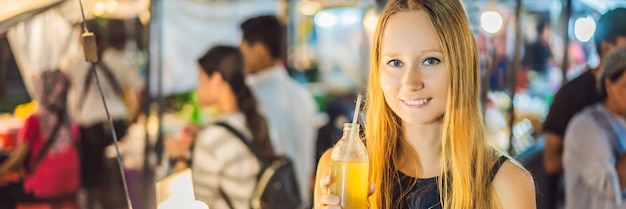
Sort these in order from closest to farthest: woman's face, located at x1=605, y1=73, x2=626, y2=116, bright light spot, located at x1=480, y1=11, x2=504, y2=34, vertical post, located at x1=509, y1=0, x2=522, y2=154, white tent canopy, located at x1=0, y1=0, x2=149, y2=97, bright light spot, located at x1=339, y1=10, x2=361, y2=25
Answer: white tent canopy, located at x1=0, y1=0, x2=149, y2=97, woman's face, located at x1=605, y1=73, x2=626, y2=116, vertical post, located at x1=509, y1=0, x2=522, y2=154, bright light spot, located at x1=480, y1=11, x2=504, y2=34, bright light spot, located at x1=339, y1=10, x2=361, y2=25

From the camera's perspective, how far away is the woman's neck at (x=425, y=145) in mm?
1759

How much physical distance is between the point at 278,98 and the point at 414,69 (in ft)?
12.6

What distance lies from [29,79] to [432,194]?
8.77ft

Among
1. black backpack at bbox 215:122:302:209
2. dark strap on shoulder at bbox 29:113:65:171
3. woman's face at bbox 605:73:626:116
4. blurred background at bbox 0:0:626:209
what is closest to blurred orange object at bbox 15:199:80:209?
dark strap on shoulder at bbox 29:113:65:171

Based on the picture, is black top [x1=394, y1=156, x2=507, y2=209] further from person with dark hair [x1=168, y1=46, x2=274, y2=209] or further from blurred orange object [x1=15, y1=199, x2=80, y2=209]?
blurred orange object [x1=15, y1=199, x2=80, y2=209]

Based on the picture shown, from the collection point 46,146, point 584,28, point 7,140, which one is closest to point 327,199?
point 46,146

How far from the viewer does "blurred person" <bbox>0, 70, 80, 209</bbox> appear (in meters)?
3.91

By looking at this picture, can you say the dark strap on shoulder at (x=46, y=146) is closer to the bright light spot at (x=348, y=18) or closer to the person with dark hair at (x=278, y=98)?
the person with dark hair at (x=278, y=98)

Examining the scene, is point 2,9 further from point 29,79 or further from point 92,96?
point 92,96

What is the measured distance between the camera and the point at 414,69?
1645mm

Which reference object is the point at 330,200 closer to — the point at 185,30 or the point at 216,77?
the point at 216,77

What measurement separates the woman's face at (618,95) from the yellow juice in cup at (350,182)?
2.34 meters

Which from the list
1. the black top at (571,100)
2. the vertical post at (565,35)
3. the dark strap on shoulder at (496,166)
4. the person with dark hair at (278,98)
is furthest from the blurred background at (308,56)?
the dark strap on shoulder at (496,166)

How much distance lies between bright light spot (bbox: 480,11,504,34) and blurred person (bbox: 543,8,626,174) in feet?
5.54
